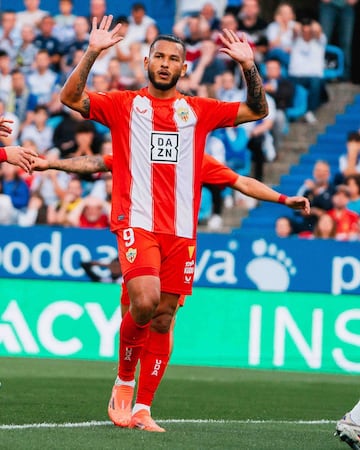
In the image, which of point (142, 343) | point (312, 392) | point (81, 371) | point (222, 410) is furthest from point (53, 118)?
point (142, 343)

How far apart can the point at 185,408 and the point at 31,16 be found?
1298cm

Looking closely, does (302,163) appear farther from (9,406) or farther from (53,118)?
(9,406)

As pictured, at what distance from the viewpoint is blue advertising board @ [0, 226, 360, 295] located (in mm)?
15406

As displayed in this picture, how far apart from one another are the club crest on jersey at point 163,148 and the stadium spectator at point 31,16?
13.7m

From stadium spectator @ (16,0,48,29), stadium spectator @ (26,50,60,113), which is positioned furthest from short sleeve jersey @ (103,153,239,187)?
stadium spectator @ (16,0,48,29)

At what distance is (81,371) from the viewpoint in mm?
13617

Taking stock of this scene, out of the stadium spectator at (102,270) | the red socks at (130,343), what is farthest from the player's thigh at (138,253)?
the stadium spectator at (102,270)

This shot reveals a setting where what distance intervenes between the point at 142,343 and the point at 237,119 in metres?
1.63

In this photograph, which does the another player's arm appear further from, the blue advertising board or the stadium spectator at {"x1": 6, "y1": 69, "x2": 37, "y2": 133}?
the stadium spectator at {"x1": 6, "y1": 69, "x2": 37, "y2": 133}

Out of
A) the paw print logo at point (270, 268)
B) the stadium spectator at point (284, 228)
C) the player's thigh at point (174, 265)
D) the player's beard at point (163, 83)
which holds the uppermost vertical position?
the player's beard at point (163, 83)

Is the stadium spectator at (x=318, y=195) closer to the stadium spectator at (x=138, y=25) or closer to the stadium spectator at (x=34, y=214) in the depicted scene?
the stadium spectator at (x=34, y=214)

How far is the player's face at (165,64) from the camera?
28.2ft

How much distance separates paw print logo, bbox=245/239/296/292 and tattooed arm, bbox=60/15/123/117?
721 cm

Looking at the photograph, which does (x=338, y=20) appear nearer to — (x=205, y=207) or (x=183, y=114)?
(x=205, y=207)
